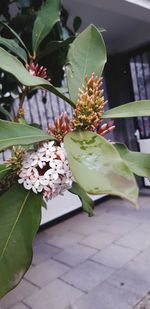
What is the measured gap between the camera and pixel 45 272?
233cm

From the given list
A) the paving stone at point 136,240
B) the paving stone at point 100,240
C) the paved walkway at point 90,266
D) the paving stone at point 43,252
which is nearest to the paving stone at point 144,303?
the paved walkway at point 90,266

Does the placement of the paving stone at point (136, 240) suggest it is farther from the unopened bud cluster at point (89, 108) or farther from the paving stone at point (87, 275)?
the unopened bud cluster at point (89, 108)

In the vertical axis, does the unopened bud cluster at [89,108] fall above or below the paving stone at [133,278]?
above

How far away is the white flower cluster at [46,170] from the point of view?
0.59 metres

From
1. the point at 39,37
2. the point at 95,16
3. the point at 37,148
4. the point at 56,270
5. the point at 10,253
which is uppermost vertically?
the point at 95,16

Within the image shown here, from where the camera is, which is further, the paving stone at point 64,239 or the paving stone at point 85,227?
the paving stone at point 85,227

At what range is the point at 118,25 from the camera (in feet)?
10.3

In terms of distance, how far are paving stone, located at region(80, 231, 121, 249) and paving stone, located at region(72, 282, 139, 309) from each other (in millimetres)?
718

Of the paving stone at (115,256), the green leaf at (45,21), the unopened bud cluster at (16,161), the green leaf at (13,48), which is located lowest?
the paving stone at (115,256)

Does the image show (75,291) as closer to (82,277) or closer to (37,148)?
(82,277)

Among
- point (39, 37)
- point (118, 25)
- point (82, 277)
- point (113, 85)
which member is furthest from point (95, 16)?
point (82, 277)

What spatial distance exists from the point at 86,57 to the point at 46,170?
1.09 feet

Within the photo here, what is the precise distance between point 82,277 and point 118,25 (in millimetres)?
2708

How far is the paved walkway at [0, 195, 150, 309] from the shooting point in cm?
188
